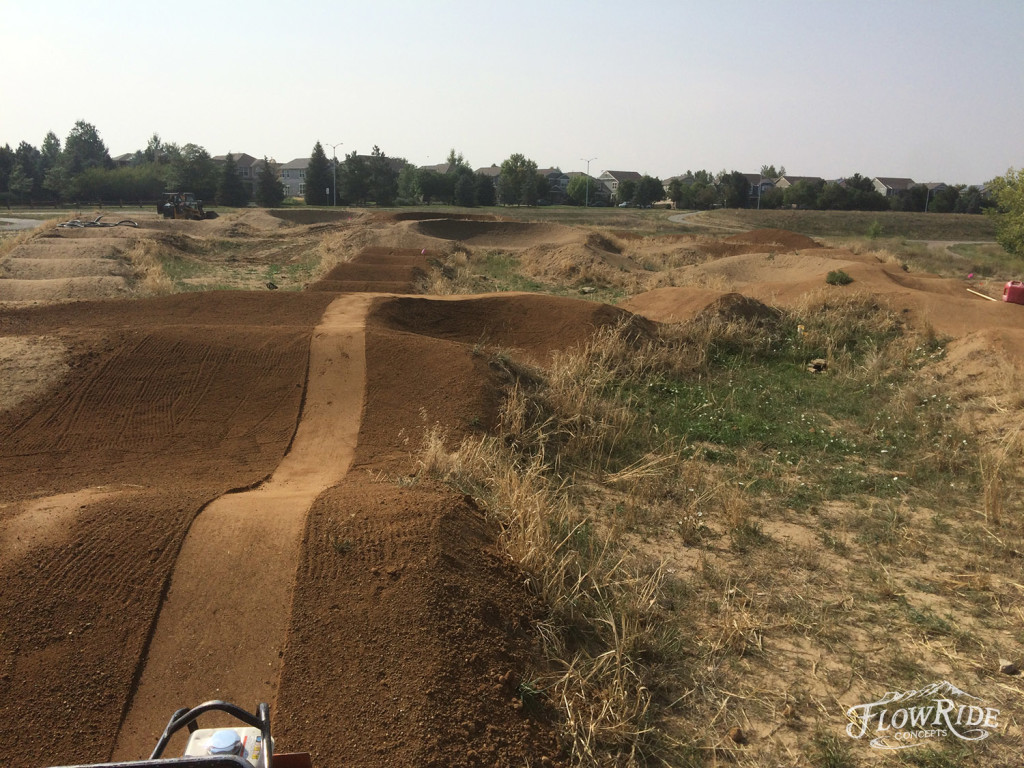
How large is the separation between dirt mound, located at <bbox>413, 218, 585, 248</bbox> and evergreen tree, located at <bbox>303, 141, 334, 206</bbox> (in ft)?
118

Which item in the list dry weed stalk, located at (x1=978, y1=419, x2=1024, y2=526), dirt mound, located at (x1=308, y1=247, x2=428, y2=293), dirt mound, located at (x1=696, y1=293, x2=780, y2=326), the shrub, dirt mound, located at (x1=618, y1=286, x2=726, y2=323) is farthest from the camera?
the shrub

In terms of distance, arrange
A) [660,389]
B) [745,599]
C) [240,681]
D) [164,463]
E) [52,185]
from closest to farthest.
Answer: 1. [240,681]
2. [745,599]
3. [164,463]
4. [660,389]
5. [52,185]

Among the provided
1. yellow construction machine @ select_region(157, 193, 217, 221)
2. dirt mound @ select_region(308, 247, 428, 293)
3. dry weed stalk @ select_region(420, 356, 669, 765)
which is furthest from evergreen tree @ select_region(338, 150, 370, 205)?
dry weed stalk @ select_region(420, 356, 669, 765)

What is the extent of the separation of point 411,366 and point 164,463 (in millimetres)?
3702

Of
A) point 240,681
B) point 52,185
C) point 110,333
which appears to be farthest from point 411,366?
point 52,185

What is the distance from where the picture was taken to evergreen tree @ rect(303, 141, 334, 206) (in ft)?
229

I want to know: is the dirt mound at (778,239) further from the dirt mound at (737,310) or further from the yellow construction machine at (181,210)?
the yellow construction machine at (181,210)

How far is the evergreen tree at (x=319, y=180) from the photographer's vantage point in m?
69.8

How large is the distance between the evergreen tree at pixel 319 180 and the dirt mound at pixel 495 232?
1415 inches

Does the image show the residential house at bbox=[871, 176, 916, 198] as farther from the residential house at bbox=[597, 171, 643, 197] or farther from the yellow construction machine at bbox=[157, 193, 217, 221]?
the yellow construction machine at bbox=[157, 193, 217, 221]

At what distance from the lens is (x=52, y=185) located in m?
69.8

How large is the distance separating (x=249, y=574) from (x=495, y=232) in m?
35.0

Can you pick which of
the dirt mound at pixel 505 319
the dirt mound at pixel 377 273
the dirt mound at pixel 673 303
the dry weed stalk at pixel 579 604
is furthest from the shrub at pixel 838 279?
the dry weed stalk at pixel 579 604

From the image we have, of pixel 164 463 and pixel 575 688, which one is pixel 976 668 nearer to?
pixel 575 688
